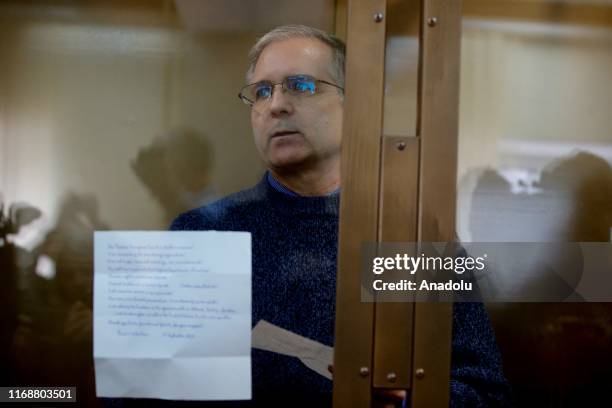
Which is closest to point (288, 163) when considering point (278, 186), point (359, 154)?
point (278, 186)

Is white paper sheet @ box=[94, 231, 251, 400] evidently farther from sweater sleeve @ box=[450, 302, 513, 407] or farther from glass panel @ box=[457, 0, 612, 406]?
glass panel @ box=[457, 0, 612, 406]

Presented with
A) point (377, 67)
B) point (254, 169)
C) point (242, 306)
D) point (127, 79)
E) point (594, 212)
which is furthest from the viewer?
point (594, 212)

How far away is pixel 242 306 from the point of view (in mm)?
1144

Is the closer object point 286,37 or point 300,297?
point 300,297

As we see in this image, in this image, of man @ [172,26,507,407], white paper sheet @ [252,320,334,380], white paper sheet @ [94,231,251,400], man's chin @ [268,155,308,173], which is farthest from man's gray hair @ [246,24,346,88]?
white paper sheet @ [252,320,334,380]

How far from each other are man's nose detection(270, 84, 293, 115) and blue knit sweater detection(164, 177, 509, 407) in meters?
0.16

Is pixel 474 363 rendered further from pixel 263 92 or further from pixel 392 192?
pixel 263 92

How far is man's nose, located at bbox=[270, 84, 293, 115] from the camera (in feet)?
4.02

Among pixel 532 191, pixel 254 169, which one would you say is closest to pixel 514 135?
pixel 532 191

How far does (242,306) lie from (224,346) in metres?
0.08

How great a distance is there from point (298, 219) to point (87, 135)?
0.55 m

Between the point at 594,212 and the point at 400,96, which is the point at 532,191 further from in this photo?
the point at 400,96

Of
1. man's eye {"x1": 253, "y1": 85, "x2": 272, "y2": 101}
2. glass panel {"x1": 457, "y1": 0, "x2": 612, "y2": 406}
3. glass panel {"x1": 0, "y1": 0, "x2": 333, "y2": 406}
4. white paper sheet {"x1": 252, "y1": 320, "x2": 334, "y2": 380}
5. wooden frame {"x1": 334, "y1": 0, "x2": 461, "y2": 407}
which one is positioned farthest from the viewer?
glass panel {"x1": 457, "y1": 0, "x2": 612, "y2": 406}

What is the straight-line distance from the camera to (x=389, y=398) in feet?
3.48
